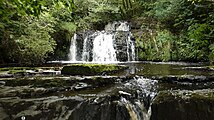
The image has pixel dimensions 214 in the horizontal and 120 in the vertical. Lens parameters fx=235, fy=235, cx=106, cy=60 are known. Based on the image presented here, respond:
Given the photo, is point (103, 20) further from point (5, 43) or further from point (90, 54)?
point (5, 43)

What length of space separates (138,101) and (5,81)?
102 inches

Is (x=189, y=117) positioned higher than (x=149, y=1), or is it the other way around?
(x=149, y=1)

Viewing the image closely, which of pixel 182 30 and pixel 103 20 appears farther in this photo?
pixel 103 20

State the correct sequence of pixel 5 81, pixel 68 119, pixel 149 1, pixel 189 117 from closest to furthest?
pixel 68 119 → pixel 189 117 → pixel 5 81 → pixel 149 1

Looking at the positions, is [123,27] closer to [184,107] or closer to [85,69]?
[85,69]

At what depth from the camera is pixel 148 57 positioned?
12.3m

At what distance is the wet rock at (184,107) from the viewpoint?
3605 mm

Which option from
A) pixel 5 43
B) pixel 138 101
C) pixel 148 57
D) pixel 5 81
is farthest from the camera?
pixel 148 57

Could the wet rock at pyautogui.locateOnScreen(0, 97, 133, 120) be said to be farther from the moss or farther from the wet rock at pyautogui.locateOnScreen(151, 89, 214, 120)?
the moss

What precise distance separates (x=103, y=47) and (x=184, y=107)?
949 cm

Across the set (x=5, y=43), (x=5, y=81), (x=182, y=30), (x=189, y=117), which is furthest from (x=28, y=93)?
(x=182, y=30)

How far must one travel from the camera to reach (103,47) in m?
12.9

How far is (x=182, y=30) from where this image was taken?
41.2 feet

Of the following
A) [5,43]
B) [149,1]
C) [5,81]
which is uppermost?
[149,1]
